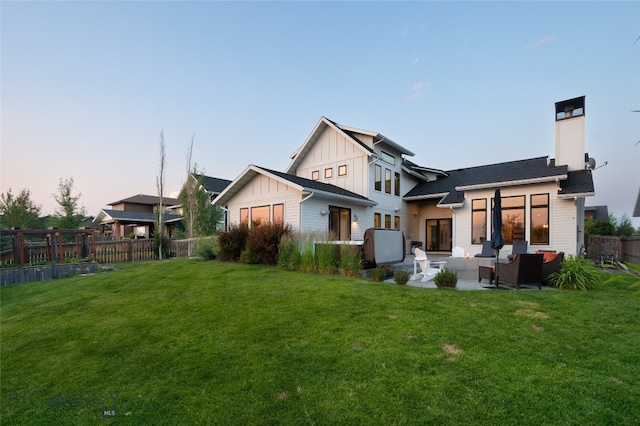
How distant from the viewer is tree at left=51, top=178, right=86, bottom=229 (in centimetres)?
1989

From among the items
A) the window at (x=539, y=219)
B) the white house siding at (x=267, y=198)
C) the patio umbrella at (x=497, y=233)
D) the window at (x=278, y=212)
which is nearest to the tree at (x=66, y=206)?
the white house siding at (x=267, y=198)

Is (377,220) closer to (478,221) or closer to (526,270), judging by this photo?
(478,221)

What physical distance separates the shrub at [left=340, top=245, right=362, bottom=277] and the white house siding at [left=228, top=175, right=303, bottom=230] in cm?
392

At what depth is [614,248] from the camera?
1161 cm

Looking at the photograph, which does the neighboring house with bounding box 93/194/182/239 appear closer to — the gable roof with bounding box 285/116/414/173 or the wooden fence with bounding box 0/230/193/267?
the wooden fence with bounding box 0/230/193/267

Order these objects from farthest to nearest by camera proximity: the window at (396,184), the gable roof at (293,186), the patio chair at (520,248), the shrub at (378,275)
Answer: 1. the window at (396,184)
2. the gable roof at (293,186)
3. the patio chair at (520,248)
4. the shrub at (378,275)

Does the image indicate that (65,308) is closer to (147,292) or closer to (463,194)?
(147,292)

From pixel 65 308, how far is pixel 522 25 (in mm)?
16423

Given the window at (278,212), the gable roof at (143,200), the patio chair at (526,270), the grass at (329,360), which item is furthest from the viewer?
the gable roof at (143,200)

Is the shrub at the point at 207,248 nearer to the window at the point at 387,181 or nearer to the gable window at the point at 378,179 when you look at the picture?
the gable window at the point at 378,179

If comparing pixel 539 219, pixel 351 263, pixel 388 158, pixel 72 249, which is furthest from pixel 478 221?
pixel 72 249

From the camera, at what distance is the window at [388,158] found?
49.8 ft

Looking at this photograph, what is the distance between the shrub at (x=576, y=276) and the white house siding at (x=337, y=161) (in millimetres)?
8467

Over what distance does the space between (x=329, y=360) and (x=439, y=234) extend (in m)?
15.4
